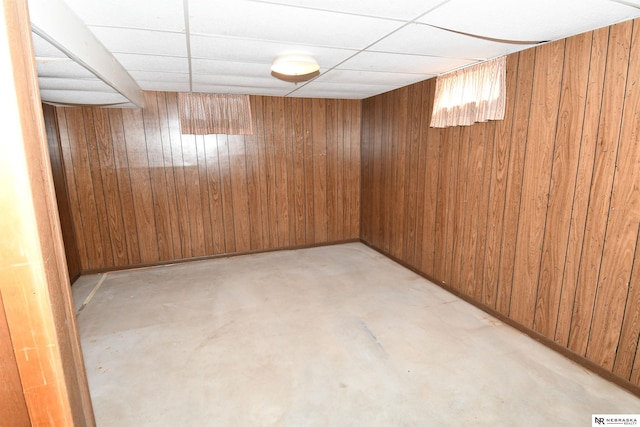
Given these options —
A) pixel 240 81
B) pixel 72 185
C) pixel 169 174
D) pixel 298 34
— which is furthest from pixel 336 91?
pixel 72 185

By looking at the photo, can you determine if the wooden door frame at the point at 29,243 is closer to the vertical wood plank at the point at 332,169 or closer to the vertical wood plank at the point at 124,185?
the vertical wood plank at the point at 124,185

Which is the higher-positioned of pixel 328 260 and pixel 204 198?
pixel 204 198

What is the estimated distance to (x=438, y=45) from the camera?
7.98 feet

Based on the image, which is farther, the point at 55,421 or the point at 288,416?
the point at 288,416

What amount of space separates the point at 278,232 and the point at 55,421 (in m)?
4.06

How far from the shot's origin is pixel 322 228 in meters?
5.30

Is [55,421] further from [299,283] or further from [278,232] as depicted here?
[278,232]

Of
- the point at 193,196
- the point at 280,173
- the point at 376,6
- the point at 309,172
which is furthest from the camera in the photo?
the point at 309,172

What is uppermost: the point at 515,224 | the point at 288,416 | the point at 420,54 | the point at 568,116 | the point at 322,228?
the point at 420,54

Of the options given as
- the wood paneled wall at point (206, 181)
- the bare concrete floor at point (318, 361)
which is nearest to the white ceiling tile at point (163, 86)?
the wood paneled wall at point (206, 181)

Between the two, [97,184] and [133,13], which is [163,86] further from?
[133,13]

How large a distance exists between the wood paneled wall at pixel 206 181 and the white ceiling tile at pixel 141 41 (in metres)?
1.87

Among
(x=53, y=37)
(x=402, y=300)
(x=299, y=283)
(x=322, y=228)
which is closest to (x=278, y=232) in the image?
(x=322, y=228)

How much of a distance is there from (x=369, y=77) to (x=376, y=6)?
1791 mm
